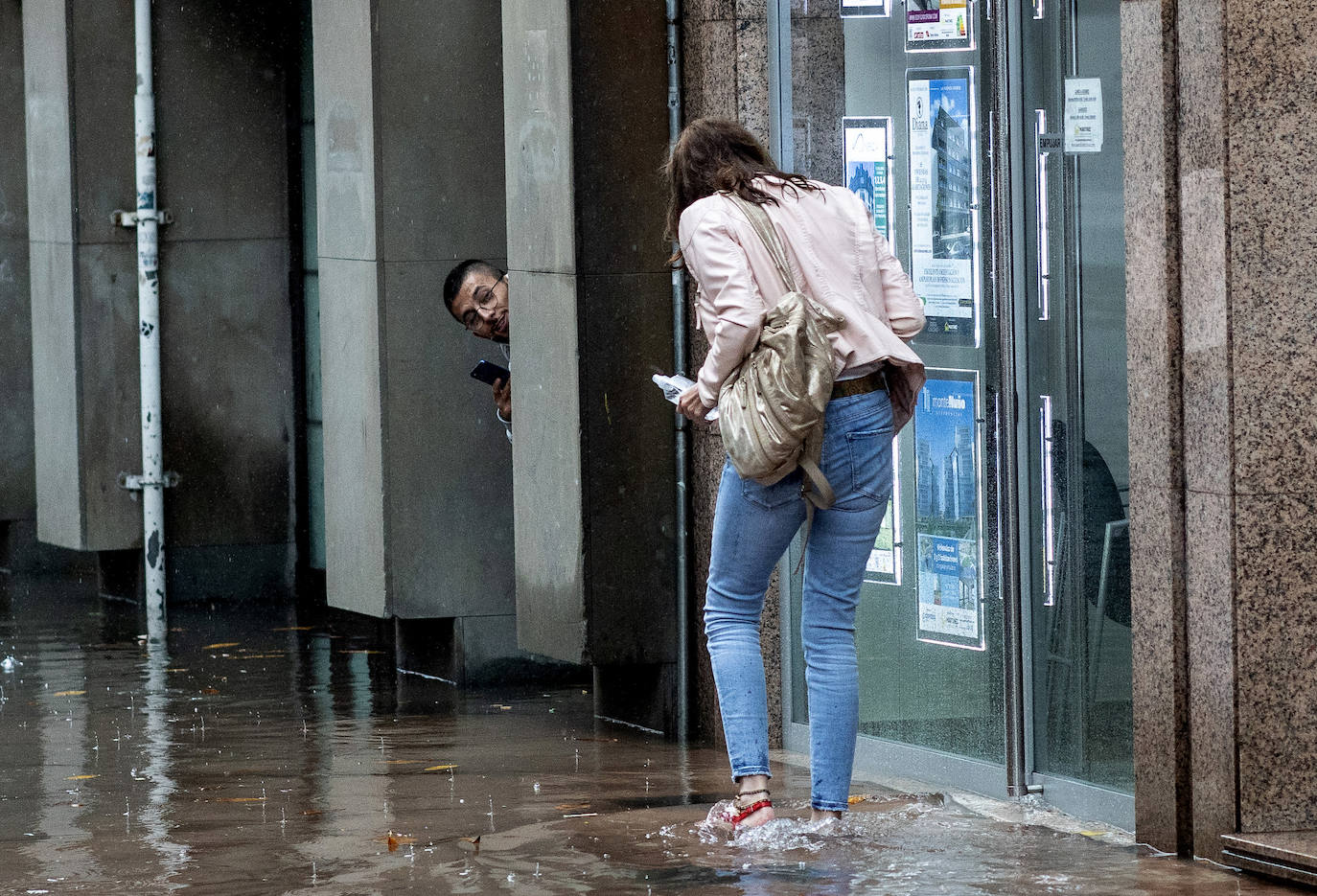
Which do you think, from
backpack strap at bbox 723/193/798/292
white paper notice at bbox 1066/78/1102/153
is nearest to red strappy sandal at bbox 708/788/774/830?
backpack strap at bbox 723/193/798/292

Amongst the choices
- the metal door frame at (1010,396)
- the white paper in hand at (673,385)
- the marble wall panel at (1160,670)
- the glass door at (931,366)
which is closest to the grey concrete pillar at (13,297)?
the glass door at (931,366)

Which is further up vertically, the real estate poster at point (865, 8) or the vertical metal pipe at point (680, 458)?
the real estate poster at point (865, 8)

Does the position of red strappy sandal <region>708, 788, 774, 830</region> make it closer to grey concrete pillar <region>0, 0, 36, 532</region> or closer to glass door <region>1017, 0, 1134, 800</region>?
glass door <region>1017, 0, 1134, 800</region>

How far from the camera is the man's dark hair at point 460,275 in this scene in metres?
8.33

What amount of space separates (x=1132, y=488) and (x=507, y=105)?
3.18 metres

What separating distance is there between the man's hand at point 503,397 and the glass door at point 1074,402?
2516 mm

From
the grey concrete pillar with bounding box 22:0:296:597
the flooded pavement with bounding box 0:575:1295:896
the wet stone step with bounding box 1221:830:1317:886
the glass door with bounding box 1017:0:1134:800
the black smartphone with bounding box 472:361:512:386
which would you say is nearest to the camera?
the wet stone step with bounding box 1221:830:1317:886

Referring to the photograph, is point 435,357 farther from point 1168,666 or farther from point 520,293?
point 1168,666

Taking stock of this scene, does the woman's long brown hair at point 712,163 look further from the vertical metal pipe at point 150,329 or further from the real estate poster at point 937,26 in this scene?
the vertical metal pipe at point 150,329

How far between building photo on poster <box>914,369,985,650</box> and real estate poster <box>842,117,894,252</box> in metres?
0.59

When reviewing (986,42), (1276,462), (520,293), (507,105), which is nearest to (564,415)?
(520,293)

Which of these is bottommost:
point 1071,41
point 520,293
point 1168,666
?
point 1168,666

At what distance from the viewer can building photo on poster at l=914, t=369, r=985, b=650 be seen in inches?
261

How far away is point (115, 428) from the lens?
478 inches
